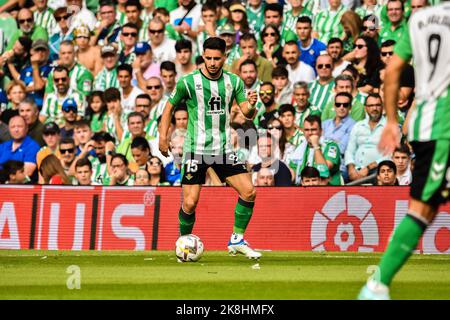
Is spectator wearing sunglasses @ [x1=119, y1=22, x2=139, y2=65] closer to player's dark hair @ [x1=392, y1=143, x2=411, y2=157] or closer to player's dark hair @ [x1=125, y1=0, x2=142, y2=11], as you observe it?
player's dark hair @ [x1=125, y1=0, x2=142, y2=11]

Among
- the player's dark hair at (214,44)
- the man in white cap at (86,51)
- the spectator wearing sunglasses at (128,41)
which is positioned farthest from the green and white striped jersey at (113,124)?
the player's dark hair at (214,44)

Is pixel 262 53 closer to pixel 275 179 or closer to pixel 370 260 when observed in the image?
pixel 275 179

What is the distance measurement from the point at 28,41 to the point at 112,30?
1904mm

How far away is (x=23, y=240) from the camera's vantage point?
17656 millimetres

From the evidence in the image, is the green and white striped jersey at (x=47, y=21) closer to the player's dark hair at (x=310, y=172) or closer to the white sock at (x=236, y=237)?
the player's dark hair at (x=310, y=172)

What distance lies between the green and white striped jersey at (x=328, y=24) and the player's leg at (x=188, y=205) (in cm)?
639

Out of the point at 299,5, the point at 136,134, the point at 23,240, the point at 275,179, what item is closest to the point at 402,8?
the point at 299,5

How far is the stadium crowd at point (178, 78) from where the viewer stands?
17734 millimetres

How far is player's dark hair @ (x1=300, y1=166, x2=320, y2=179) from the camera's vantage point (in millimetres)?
17188

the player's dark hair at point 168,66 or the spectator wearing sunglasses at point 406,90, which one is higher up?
the player's dark hair at point 168,66

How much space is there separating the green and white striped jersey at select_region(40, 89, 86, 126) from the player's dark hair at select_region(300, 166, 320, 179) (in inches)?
216

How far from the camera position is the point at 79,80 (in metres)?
21.3

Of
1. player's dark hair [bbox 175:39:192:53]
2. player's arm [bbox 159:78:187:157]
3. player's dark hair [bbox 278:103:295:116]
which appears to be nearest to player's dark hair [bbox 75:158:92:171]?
player's dark hair [bbox 175:39:192:53]

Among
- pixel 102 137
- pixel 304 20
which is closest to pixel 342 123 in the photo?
pixel 304 20
